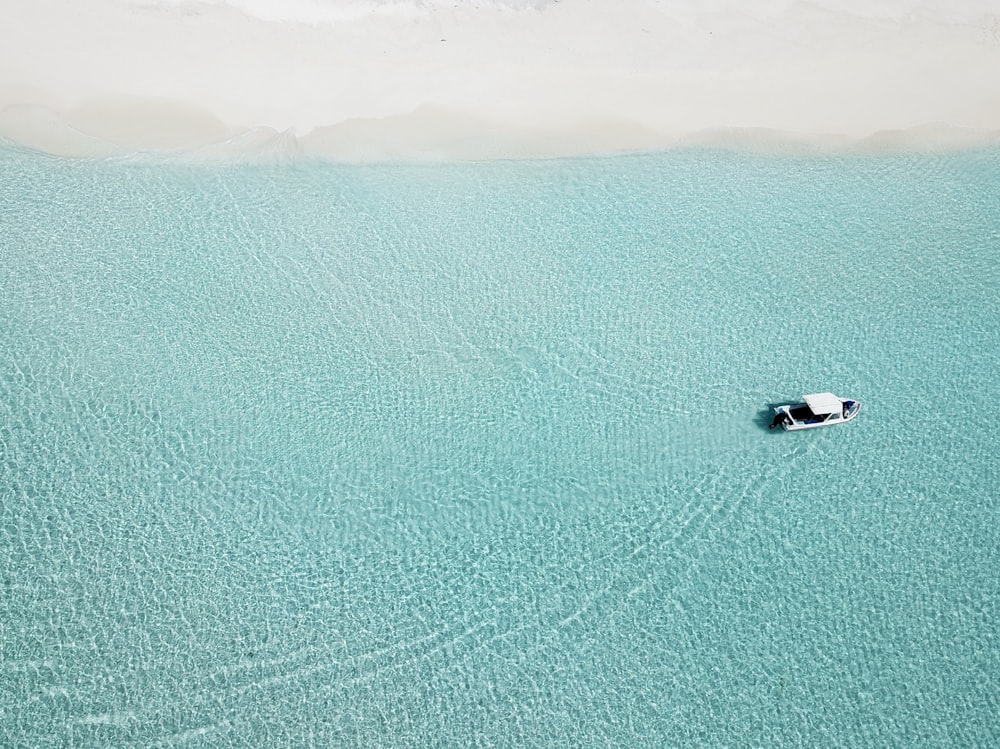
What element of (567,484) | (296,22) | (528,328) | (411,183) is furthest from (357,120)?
(567,484)

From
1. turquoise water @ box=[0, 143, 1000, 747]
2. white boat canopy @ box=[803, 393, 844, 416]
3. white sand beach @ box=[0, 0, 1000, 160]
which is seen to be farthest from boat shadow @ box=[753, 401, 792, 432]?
white sand beach @ box=[0, 0, 1000, 160]

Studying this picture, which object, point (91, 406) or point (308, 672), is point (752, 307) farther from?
point (91, 406)

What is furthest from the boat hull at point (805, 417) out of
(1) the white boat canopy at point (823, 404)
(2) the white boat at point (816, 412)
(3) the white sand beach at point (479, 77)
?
(3) the white sand beach at point (479, 77)

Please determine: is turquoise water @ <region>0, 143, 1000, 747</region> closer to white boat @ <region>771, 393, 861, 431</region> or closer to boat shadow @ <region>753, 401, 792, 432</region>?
boat shadow @ <region>753, 401, 792, 432</region>

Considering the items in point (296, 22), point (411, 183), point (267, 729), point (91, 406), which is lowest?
point (267, 729)

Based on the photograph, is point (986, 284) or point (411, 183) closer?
point (986, 284)

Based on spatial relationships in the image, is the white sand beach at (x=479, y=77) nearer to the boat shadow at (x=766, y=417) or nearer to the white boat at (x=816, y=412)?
the boat shadow at (x=766, y=417)

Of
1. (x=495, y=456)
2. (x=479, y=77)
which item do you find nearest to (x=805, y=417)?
(x=495, y=456)

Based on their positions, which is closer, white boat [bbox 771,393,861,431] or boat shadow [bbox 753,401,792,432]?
white boat [bbox 771,393,861,431]
